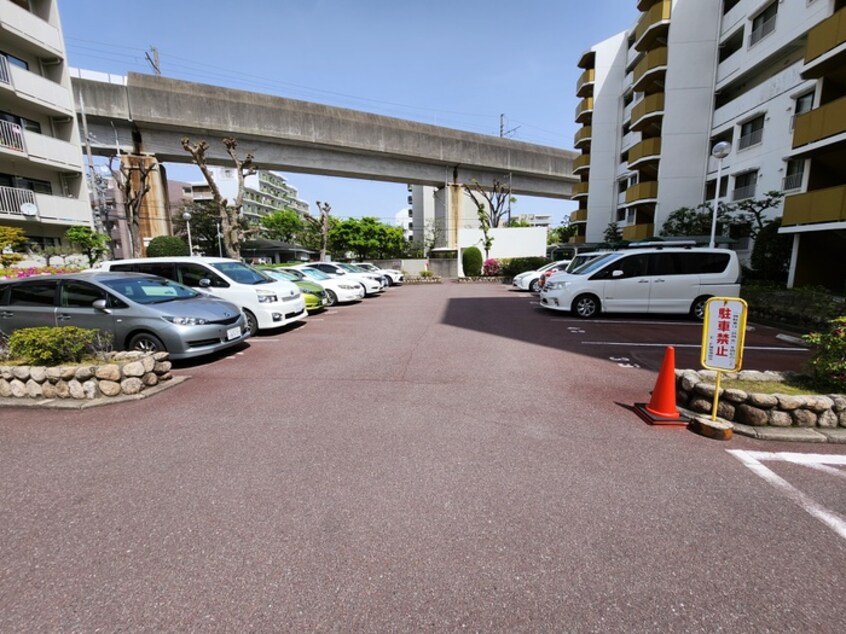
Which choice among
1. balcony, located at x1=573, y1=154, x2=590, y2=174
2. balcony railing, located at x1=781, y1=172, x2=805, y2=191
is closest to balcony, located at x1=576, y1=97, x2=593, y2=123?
balcony, located at x1=573, y1=154, x2=590, y2=174

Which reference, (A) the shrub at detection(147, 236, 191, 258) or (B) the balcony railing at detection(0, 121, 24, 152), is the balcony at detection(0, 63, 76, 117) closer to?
(B) the balcony railing at detection(0, 121, 24, 152)

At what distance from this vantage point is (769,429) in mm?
3646

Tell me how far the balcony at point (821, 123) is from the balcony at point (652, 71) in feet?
35.8

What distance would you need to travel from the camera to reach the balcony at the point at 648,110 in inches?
813

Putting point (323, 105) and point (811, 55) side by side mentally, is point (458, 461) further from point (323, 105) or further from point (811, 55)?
point (323, 105)

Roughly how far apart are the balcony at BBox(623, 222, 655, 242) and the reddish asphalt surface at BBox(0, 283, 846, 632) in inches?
827

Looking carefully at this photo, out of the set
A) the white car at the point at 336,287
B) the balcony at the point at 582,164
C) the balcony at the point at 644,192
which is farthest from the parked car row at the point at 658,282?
the balcony at the point at 582,164

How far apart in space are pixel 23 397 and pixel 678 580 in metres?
6.71

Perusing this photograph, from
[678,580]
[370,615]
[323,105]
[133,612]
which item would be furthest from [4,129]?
[678,580]

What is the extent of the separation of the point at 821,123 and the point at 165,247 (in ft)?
85.7

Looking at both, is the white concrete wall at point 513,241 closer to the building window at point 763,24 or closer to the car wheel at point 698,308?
the building window at point 763,24

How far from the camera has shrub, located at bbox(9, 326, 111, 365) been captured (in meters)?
4.72

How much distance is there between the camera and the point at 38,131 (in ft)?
50.1

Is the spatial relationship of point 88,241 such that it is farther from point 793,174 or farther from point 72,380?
point 793,174
